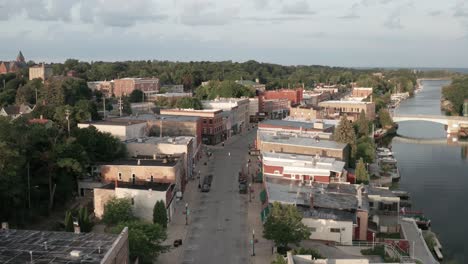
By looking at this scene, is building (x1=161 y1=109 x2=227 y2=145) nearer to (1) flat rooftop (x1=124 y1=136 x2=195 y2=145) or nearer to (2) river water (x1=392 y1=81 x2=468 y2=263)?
(1) flat rooftop (x1=124 y1=136 x2=195 y2=145)

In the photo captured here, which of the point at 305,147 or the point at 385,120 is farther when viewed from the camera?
the point at 385,120

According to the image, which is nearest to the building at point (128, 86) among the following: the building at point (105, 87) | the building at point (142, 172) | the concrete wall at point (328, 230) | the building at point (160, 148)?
the building at point (105, 87)

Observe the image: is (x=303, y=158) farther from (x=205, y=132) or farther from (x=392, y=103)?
(x=392, y=103)

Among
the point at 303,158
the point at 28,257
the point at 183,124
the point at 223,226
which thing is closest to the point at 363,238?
the point at 223,226

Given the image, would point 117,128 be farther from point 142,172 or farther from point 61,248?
point 61,248

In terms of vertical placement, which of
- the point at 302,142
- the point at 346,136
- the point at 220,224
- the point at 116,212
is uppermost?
the point at 346,136

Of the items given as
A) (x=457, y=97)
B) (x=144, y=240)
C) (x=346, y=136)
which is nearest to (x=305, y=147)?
(x=346, y=136)

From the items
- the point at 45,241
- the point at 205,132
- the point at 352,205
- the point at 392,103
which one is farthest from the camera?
the point at 392,103
